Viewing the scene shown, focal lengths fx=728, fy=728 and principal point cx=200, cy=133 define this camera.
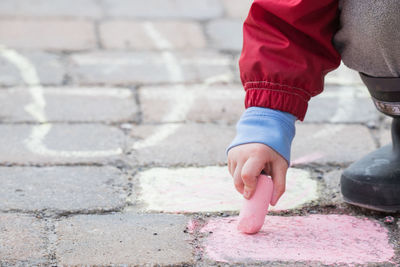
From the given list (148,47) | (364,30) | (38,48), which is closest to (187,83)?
(148,47)

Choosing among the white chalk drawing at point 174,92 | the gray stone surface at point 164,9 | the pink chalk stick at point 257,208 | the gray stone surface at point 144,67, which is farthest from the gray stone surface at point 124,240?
the gray stone surface at point 164,9

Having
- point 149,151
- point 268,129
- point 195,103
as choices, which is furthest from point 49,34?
point 268,129

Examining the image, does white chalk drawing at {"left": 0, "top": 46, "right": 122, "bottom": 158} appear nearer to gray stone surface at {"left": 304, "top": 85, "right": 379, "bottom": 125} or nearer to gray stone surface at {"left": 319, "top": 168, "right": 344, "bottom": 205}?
gray stone surface at {"left": 319, "top": 168, "right": 344, "bottom": 205}

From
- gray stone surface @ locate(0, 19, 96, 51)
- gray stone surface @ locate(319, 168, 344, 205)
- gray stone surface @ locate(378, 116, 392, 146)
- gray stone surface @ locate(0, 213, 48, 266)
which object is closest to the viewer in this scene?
gray stone surface @ locate(0, 213, 48, 266)

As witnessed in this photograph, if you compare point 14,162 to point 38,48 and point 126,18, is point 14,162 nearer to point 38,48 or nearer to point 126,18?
point 38,48

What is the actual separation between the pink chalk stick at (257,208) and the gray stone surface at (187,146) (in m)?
0.47

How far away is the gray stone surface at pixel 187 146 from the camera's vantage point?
2.10 metres

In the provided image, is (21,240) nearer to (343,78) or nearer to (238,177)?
(238,177)

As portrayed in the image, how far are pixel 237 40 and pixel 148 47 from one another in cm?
41

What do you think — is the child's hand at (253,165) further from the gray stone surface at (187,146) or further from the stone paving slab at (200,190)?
the gray stone surface at (187,146)

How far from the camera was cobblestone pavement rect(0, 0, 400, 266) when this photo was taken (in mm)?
1605

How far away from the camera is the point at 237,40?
3188 mm

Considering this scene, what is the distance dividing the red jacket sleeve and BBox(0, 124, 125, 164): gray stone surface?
0.64m

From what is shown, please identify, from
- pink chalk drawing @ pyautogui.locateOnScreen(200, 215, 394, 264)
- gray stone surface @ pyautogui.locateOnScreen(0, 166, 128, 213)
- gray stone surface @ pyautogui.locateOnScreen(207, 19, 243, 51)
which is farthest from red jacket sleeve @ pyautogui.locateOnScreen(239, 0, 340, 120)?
gray stone surface @ pyautogui.locateOnScreen(207, 19, 243, 51)
